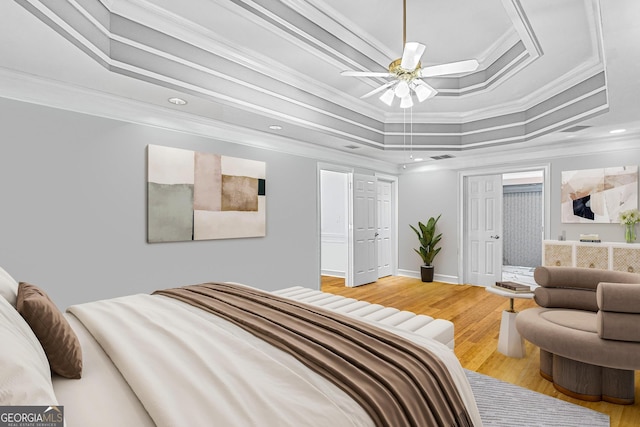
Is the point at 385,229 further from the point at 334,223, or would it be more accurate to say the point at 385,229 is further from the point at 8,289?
the point at 8,289

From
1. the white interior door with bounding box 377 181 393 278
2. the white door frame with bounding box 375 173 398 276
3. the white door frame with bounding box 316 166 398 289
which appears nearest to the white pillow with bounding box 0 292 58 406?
the white door frame with bounding box 316 166 398 289

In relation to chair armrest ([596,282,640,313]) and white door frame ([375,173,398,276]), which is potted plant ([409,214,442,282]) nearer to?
white door frame ([375,173,398,276])

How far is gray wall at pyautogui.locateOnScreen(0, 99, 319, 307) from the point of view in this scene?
106 inches

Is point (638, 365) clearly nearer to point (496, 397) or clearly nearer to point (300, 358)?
point (496, 397)

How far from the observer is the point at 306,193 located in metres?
5.02

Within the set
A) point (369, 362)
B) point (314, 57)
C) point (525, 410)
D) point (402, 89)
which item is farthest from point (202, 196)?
point (525, 410)

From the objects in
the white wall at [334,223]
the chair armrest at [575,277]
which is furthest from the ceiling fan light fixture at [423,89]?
the white wall at [334,223]

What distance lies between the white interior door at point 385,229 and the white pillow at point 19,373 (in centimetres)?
626

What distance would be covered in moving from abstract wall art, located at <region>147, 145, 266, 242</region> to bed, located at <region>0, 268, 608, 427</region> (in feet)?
6.63

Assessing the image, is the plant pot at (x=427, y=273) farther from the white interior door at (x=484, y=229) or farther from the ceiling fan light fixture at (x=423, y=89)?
the ceiling fan light fixture at (x=423, y=89)

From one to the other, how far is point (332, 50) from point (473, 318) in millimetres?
3563

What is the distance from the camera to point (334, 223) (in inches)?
277

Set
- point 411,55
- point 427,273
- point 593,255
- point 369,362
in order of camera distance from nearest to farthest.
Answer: point 369,362, point 411,55, point 593,255, point 427,273

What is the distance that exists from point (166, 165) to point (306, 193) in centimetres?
210
